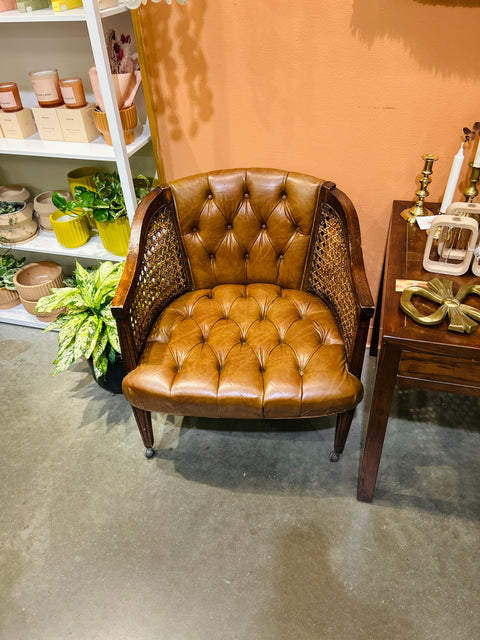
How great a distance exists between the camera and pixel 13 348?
240cm

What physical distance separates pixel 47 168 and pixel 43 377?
1.05 metres

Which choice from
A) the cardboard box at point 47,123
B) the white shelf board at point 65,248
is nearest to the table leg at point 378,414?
the white shelf board at point 65,248

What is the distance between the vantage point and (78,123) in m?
1.90

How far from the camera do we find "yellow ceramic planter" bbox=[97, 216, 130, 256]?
2.03 meters

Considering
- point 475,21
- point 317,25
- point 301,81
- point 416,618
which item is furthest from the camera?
point 301,81

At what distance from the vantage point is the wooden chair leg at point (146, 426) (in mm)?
1698

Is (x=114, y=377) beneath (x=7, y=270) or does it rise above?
beneath

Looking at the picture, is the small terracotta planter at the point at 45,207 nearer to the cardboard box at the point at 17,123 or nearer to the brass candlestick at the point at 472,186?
the cardboard box at the point at 17,123

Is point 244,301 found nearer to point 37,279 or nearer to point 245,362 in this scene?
point 245,362

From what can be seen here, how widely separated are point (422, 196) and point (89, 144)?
4.40 feet

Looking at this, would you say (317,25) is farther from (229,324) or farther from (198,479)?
(198,479)

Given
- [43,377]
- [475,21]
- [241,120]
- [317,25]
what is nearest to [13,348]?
[43,377]

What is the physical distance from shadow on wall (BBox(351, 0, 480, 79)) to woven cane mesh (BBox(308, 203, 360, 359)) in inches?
22.9

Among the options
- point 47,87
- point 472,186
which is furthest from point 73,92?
point 472,186
